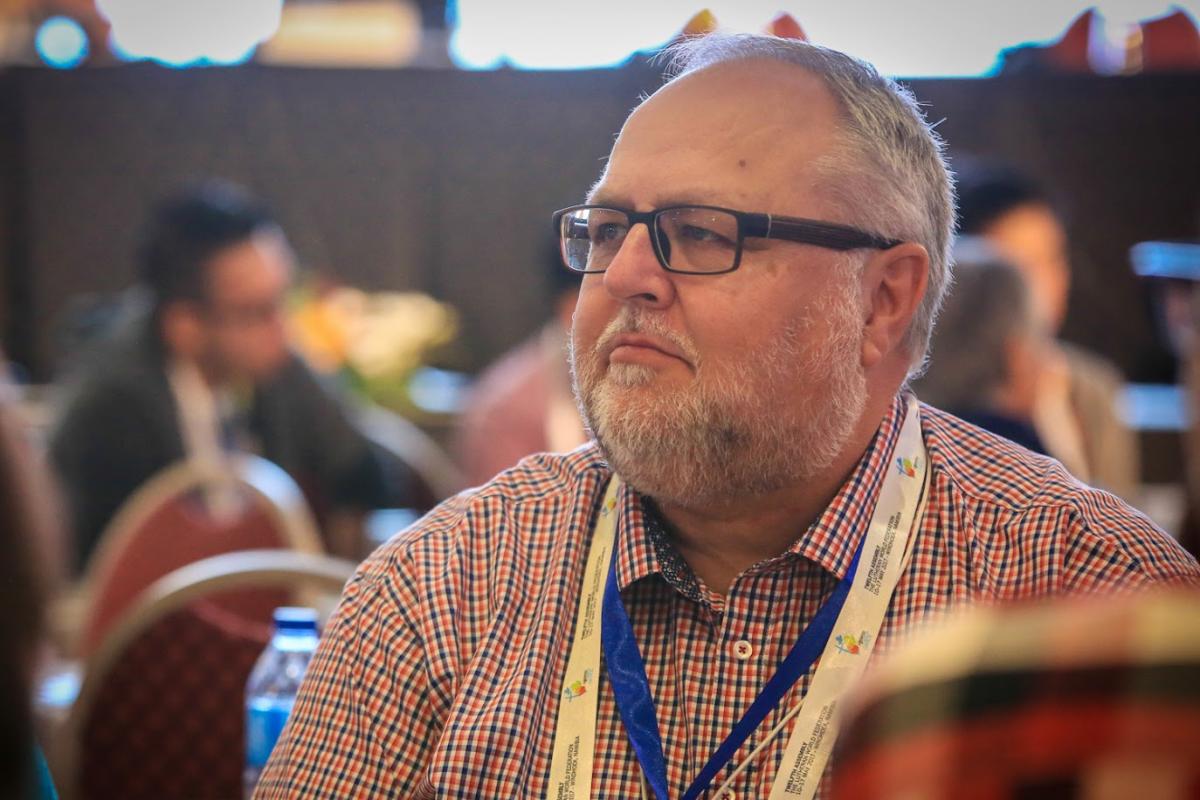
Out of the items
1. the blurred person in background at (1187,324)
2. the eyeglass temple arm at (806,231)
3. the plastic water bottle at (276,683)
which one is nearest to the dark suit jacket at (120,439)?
the plastic water bottle at (276,683)

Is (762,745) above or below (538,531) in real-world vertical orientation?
below

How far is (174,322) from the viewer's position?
417cm

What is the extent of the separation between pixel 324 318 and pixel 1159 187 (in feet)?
15.2

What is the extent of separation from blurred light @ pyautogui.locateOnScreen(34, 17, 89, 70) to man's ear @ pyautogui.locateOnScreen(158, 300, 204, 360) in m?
3.55

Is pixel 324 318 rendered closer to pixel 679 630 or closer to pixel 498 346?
pixel 498 346

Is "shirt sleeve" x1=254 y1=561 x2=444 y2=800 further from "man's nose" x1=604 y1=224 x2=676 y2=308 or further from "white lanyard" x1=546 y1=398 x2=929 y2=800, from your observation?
"man's nose" x1=604 y1=224 x2=676 y2=308

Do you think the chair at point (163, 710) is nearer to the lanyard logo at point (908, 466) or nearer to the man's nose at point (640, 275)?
the man's nose at point (640, 275)

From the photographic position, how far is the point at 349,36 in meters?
7.16

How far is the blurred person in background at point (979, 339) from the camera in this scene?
3.14 metres

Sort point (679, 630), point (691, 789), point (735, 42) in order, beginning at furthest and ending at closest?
point (735, 42), point (679, 630), point (691, 789)

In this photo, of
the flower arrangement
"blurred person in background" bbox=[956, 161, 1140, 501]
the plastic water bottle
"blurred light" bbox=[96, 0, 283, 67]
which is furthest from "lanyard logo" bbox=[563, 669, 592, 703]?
"blurred light" bbox=[96, 0, 283, 67]

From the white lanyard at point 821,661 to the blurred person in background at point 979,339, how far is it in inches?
66.1

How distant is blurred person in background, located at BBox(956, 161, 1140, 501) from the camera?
4254 mm

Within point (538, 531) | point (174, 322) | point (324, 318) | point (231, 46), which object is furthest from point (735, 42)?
point (231, 46)
